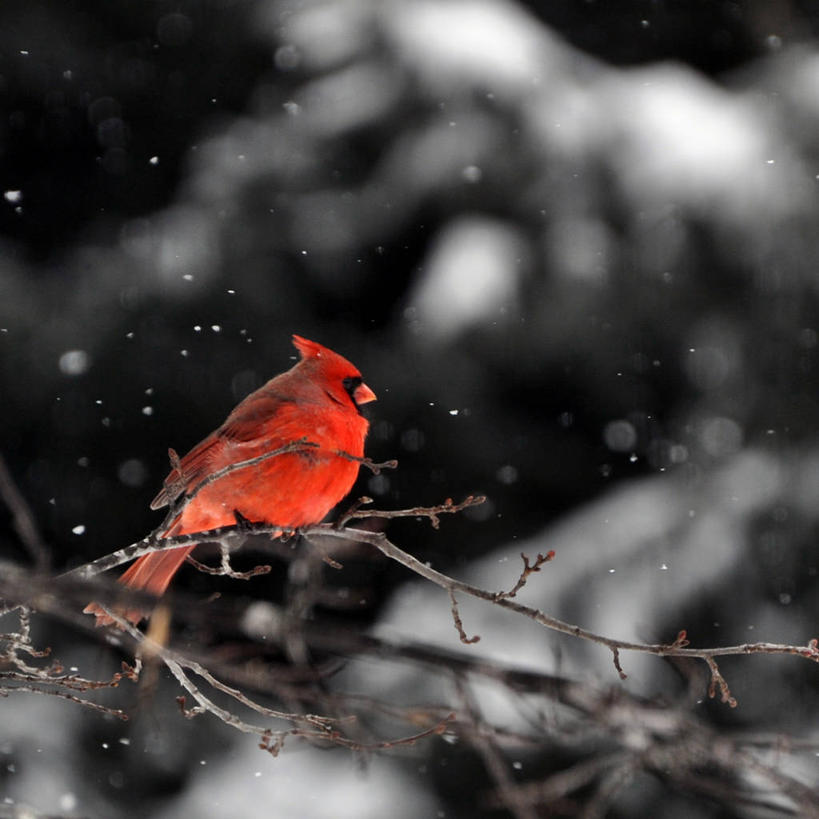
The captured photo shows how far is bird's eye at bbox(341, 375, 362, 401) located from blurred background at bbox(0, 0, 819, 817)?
143 cm

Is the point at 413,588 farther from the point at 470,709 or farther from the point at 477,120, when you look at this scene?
the point at 470,709

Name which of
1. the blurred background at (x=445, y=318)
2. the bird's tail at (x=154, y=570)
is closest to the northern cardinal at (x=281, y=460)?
the bird's tail at (x=154, y=570)

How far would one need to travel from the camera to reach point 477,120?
4547 mm

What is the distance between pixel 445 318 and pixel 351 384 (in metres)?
1.59

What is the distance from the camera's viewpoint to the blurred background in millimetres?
4211

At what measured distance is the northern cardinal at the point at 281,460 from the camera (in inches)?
103

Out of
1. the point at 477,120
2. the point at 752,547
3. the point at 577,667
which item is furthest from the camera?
the point at 477,120

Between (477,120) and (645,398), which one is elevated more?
(477,120)

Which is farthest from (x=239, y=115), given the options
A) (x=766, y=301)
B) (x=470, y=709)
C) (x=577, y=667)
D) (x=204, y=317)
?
(x=470, y=709)

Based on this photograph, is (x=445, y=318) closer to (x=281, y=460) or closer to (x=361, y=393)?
(x=361, y=393)

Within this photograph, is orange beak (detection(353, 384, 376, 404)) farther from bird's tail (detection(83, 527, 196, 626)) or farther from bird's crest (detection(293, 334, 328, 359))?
bird's tail (detection(83, 527, 196, 626))

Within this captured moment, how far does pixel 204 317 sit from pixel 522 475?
1.45 m

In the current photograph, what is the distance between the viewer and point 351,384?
2.96 meters

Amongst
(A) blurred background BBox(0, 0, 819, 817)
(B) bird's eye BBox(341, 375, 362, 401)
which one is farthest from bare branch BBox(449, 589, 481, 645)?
(A) blurred background BBox(0, 0, 819, 817)
